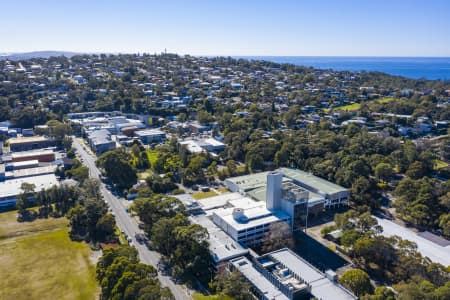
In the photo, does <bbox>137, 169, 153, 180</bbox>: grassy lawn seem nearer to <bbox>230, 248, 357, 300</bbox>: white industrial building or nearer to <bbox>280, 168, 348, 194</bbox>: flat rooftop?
<bbox>280, 168, 348, 194</bbox>: flat rooftop

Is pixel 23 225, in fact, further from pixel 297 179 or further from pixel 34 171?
pixel 297 179

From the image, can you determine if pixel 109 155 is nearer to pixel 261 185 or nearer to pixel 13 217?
pixel 13 217

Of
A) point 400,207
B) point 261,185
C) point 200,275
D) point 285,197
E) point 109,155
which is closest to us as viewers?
point 200,275

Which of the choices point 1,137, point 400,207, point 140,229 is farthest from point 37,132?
point 400,207

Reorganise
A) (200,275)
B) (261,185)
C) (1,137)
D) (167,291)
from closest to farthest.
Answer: (167,291) < (200,275) < (261,185) < (1,137)

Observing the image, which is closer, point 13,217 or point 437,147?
point 13,217

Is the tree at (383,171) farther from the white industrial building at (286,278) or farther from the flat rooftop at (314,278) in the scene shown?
the white industrial building at (286,278)
